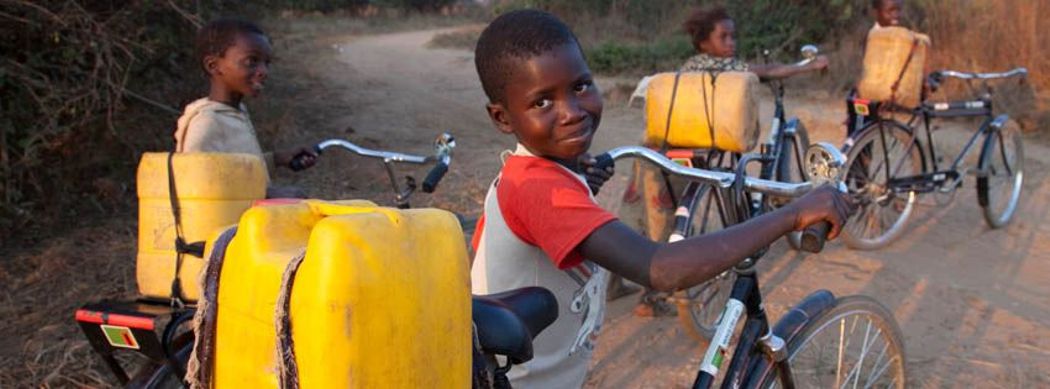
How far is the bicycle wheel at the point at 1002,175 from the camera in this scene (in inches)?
226

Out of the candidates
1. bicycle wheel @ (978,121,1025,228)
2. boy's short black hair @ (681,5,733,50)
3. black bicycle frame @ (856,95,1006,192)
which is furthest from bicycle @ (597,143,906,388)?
bicycle wheel @ (978,121,1025,228)

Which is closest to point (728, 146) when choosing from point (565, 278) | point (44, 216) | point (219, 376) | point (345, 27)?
point (565, 278)

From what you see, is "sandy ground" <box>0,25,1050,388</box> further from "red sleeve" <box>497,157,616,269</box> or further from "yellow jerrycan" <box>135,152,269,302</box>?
"red sleeve" <box>497,157,616,269</box>

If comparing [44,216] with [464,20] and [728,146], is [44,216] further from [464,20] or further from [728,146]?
[464,20]

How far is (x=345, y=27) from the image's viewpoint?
82.1 ft

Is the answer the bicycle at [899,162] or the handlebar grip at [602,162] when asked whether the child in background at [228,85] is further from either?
the bicycle at [899,162]

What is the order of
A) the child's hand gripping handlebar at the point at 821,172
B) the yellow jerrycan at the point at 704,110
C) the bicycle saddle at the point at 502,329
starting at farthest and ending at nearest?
the yellow jerrycan at the point at 704,110 < the child's hand gripping handlebar at the point at 821,172 < the bicycle saddle at the point at 502,329

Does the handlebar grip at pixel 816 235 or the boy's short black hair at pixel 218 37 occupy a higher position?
the boy's short black hair at pixel 218 37

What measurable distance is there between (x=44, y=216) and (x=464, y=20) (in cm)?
2489

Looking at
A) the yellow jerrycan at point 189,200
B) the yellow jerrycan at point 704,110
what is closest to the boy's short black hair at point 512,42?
the yellow jerrycan at point 189,200

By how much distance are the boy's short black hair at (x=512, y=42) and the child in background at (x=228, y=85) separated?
Answer: 151 cm

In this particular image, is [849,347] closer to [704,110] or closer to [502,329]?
[704,110]

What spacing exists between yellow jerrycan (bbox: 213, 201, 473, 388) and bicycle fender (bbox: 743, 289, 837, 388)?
1.15 meters

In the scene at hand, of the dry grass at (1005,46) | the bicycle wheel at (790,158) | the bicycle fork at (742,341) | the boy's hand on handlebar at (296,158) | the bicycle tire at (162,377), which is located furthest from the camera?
the dry grass at (1005,46)
